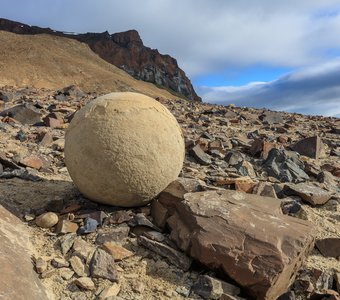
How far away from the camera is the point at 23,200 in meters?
6.21

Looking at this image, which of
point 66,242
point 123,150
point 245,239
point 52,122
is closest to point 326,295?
point 245,239

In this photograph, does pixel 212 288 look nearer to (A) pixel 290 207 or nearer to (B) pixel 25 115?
(A) pixel 290 207

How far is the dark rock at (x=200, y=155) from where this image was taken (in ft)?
31.1

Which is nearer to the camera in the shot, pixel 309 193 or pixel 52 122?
pixel 309 193

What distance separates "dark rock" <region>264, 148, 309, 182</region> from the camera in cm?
923

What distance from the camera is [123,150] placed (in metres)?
5.39

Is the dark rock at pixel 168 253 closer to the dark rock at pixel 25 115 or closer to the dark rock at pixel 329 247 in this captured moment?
the dark rock at pixel 329 247

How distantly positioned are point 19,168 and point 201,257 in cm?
412

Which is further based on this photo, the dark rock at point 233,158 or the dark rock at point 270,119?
the dark rock at point 270,119

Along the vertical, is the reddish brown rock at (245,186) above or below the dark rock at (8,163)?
above

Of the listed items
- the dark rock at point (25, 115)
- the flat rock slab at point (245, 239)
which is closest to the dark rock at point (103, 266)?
the flat rock slab at point (245, 239)

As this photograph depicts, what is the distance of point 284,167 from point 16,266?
22.0 feet

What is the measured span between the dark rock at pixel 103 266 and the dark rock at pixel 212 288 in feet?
2.90

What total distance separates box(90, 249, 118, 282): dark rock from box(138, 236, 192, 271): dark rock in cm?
52
